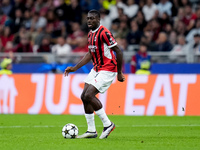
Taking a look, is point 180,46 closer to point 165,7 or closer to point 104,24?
point 165,7

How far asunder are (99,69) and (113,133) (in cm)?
161

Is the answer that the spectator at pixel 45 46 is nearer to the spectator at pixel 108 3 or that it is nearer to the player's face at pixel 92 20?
the spectator at pixel 108 3

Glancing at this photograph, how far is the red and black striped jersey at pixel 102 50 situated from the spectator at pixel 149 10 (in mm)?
10602

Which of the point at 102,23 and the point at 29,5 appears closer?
the point at 102,23

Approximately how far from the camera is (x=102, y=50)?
9.02m

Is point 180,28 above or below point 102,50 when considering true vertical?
below

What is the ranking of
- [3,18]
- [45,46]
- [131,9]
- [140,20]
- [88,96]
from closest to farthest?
1. [88,96]
2. [140,20]
3. [45,46]
4. [131,9]
5. [3,18]

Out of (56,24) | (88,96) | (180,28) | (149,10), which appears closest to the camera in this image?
(88,96)

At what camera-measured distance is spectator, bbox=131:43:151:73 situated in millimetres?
17038

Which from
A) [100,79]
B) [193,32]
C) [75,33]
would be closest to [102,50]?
[100,79]

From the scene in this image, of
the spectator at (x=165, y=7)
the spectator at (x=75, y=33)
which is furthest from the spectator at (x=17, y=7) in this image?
the spectator at (x=165, y=7)

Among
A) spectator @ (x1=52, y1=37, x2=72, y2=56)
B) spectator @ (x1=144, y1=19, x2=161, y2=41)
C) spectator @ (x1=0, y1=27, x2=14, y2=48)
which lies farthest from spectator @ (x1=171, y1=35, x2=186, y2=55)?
spectator @ (x1=0, y1=27, x2=14, y2=48)

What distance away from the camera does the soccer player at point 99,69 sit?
29.2 ft

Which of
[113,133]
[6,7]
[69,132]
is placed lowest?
[113,133]
